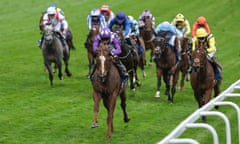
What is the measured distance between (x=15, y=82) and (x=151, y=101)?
5.01 m

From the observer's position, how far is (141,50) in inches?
766

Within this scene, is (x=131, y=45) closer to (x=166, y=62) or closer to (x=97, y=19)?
(x=166, y=62)

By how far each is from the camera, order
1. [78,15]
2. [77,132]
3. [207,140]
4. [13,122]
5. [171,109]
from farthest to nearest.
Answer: [78,15], [171,109], [13,122], [77,132], [207,140]

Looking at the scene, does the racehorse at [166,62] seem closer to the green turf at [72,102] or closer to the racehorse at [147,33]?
the green turf at [72,102]

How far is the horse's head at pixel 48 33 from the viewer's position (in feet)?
59.9

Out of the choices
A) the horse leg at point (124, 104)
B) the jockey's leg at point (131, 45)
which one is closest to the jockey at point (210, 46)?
the horse leg at point (124, 104)

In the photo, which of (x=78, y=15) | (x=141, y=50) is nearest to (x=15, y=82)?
(x=141, y=50)

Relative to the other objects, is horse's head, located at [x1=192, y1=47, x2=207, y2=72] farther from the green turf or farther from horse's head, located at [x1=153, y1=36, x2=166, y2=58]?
horse's head, located at [x1=153, y1=36, x2=166, y2=58]

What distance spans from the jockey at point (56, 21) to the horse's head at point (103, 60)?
304 inches

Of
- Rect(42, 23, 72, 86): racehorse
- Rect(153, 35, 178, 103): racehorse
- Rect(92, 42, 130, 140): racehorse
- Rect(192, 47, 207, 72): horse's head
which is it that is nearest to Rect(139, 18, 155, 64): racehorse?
Rect(42, 23, 72, 86): racehorse

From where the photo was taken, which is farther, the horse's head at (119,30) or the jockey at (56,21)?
the jockey at (56,21)

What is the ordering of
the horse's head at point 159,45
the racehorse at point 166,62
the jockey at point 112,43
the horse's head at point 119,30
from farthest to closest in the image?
the racehorse at point 166,62
the horse's head at point 159,45
the horse's head at point 119,30
the jockey at point 112,43

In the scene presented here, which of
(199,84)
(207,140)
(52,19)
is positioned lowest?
(207,140)

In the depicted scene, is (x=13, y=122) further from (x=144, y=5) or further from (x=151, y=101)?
(x=144, y=5)
